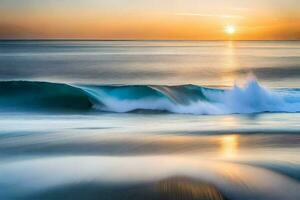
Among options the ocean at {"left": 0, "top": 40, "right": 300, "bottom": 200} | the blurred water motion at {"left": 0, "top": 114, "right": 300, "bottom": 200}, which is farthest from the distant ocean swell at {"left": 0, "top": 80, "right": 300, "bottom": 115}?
the blurred water motion at {"left": 0, "top": 114, "right": 300, "bottom": 200}

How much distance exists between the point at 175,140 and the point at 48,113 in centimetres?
167

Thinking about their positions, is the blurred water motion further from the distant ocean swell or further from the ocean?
the distant ocean swell

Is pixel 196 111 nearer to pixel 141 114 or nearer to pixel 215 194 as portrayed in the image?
pixel 141 114

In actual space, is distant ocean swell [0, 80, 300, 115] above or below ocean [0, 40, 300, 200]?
above

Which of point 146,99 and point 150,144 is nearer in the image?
point 150,144

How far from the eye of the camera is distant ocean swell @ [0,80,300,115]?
15.0 feet

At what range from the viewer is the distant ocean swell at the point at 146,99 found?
15.0 ft

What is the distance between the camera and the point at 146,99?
16.5 ft

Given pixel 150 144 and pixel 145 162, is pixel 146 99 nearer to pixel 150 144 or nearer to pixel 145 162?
pixel 150 144

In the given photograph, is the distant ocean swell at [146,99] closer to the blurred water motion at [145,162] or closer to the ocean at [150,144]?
the ocean at [150,144]

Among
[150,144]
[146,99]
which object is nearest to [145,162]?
[150,144]

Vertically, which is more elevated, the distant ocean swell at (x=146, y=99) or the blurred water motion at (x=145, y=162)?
the distant ocean swell at (x=146, y=99)

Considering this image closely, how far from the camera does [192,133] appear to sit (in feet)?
10.2

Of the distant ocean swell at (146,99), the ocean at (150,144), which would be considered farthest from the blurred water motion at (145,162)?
the distant ocean swell at (146,99)
